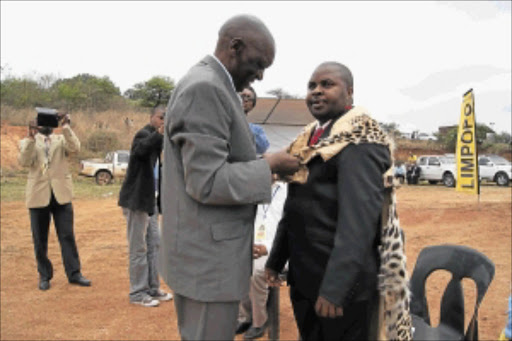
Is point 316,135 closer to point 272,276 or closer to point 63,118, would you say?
point 272,276

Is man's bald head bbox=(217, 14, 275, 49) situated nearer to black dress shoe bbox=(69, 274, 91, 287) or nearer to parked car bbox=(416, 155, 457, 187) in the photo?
black dress shoe bbox=(69, 274, 91, 287)

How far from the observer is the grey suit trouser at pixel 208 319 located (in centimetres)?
184

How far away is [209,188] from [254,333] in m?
2.92

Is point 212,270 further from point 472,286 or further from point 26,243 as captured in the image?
point 26,243

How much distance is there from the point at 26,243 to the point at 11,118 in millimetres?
24860

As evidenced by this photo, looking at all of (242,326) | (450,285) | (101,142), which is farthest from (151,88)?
(450,285)

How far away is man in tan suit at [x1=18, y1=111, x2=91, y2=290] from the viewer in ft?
18.9

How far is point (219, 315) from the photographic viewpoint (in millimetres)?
1854

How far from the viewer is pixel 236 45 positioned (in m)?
1.87

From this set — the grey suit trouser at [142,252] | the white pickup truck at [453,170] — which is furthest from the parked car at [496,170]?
the grey suit trouser at [142,252]

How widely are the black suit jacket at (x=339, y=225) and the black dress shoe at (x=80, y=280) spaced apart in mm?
4351

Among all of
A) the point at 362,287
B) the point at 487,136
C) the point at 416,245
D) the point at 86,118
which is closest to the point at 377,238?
the point at 362,287

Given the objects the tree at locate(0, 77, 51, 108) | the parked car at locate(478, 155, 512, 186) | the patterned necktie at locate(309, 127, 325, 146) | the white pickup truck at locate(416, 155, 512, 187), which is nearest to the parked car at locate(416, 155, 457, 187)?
the white pickup truck at locate(416, 155, 512, 187)

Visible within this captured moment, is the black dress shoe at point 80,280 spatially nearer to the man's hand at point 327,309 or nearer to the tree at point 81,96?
the man's hand at point 327,309
